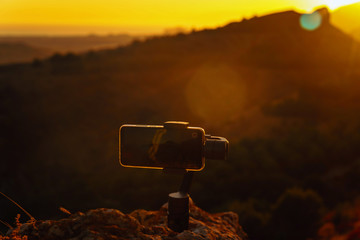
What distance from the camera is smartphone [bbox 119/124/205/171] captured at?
1.62m

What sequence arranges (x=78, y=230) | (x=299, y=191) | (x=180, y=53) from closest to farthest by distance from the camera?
(x=78, y=230), (x=299, y=191), (x=180, y=53)

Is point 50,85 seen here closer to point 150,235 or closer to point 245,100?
point 245,100

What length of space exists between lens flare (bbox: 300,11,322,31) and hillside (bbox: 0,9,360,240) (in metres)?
0.78

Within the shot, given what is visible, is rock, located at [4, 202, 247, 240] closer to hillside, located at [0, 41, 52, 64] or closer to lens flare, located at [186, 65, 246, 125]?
lens flare, located at [186, 65, 246, 125]

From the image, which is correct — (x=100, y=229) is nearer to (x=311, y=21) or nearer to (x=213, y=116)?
(x=213, y=116)

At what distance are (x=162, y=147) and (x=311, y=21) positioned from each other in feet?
135

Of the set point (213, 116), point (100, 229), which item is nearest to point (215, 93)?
point (213, 116)

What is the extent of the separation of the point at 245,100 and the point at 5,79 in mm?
18084

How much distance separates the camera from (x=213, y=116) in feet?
75.3

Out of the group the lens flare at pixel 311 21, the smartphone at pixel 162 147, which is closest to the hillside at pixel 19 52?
the lens flare at pixel 311 21

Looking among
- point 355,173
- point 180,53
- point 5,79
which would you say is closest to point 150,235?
point 355,173

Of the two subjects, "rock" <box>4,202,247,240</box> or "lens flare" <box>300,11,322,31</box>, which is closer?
"rock" <box>4,202,247,240</box>

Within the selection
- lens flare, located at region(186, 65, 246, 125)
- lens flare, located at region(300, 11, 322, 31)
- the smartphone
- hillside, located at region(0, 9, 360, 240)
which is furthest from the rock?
lens flare, located at region(300, 11, 322, 31)

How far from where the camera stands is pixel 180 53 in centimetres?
3456
